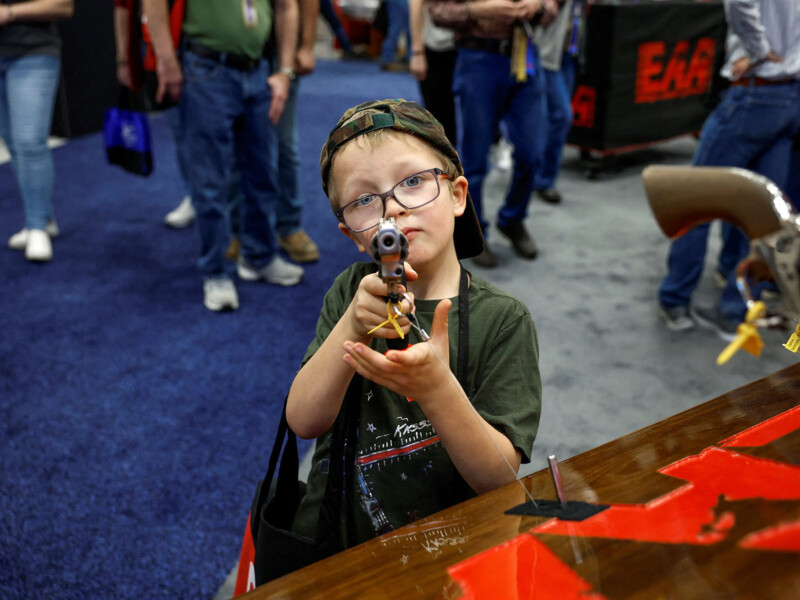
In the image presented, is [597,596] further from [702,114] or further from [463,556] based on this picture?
[702,114]

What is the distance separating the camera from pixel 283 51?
271cm

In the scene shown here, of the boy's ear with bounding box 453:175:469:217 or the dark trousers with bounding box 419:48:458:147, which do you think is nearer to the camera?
the boy's ear with bounding box 453:175:469:217

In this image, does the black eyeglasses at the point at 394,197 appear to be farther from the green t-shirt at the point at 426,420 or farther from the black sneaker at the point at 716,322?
the black sneaker at the point at 716,322

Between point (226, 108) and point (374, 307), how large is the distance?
1.96 meters

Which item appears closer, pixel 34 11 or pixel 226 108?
pixel 226 108

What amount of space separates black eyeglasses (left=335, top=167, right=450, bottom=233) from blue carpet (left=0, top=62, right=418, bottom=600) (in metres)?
0.98

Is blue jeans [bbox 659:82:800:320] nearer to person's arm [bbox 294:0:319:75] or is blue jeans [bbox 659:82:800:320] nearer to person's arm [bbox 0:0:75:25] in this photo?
person's arm [bbox 294:0:319:75]

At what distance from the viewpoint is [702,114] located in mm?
4941

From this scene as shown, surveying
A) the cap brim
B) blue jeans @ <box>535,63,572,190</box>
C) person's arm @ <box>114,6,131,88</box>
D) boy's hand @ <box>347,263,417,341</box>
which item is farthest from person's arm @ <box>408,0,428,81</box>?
boy's hand @ <box>347,263,417,341</box>

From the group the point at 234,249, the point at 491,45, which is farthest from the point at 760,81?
the point at 234,249

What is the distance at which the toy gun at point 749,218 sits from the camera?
0.58 metres

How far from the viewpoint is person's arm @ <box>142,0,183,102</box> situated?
2.32 metres

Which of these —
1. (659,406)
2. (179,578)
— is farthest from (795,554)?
(659,406)

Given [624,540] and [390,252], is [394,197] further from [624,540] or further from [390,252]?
[624,540]
